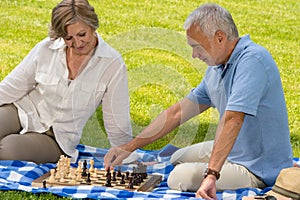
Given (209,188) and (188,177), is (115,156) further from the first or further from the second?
(209,188)

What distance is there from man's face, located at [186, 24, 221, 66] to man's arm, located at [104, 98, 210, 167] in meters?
0.54

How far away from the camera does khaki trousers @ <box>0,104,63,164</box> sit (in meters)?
4.89

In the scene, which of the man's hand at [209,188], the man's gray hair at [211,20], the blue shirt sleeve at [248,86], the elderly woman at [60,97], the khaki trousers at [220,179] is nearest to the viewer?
the man's hand at [209,188]

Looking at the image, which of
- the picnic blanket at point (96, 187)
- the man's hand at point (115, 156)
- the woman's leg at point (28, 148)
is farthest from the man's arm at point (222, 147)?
the woman's leg at point (28, 148)

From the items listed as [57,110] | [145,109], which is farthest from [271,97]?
[145,109]

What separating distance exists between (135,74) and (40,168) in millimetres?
845

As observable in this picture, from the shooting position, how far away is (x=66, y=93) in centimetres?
496

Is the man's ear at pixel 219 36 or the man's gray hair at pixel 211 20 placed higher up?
the man's gray hair at pixel 211 20

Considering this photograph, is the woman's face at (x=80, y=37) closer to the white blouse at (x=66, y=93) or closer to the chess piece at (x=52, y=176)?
the white blouse at (x=66, y=93)

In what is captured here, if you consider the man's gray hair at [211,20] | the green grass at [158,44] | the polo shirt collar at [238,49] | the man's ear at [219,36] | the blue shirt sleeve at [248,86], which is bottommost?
the green grass at [158,44]

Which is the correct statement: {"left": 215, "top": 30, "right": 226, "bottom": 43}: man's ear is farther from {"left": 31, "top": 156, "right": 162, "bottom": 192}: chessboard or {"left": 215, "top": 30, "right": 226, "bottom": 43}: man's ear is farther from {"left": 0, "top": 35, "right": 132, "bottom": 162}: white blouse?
{"left": 31, "top": 156, "right": 162, "bottom": 192}: chessboard

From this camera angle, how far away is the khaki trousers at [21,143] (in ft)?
16.1

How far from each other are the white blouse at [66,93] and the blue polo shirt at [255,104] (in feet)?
2.10

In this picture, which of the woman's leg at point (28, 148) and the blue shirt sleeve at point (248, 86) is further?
the woman's leg at point (28, 148)
